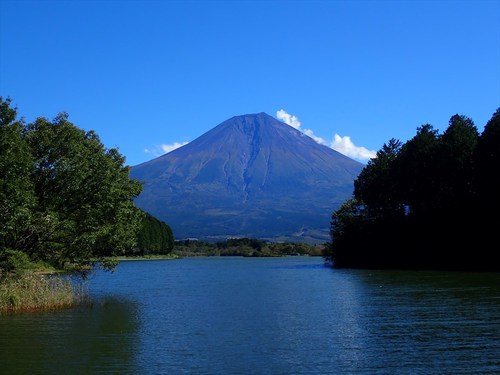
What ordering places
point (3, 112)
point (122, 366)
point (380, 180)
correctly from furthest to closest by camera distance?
point (380, 180), point (3, 112), point (122, 366)

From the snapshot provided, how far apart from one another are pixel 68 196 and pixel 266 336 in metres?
15.7

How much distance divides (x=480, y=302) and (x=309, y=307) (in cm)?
815

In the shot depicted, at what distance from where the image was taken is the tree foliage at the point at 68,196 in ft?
96.3

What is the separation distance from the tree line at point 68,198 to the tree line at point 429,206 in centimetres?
3797

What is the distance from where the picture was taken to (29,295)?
2706 cm

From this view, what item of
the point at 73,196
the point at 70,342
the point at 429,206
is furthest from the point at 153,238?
the point at 70,342

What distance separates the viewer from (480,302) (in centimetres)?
2919

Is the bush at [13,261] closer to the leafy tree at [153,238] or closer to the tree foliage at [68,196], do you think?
the tree foliage at [68,196]

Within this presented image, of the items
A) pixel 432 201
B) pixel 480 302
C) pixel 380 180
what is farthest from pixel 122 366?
pixel 380 180

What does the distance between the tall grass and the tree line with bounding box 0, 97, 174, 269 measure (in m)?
1.12

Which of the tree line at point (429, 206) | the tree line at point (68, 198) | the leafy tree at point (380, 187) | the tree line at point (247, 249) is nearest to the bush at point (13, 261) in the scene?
the tree line at point (68, 198)

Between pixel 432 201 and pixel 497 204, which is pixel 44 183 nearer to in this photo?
pixel 497 204

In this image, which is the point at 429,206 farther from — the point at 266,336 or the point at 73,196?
the point at 266,336

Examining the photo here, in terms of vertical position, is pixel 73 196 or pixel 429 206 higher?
pixel 429 206
